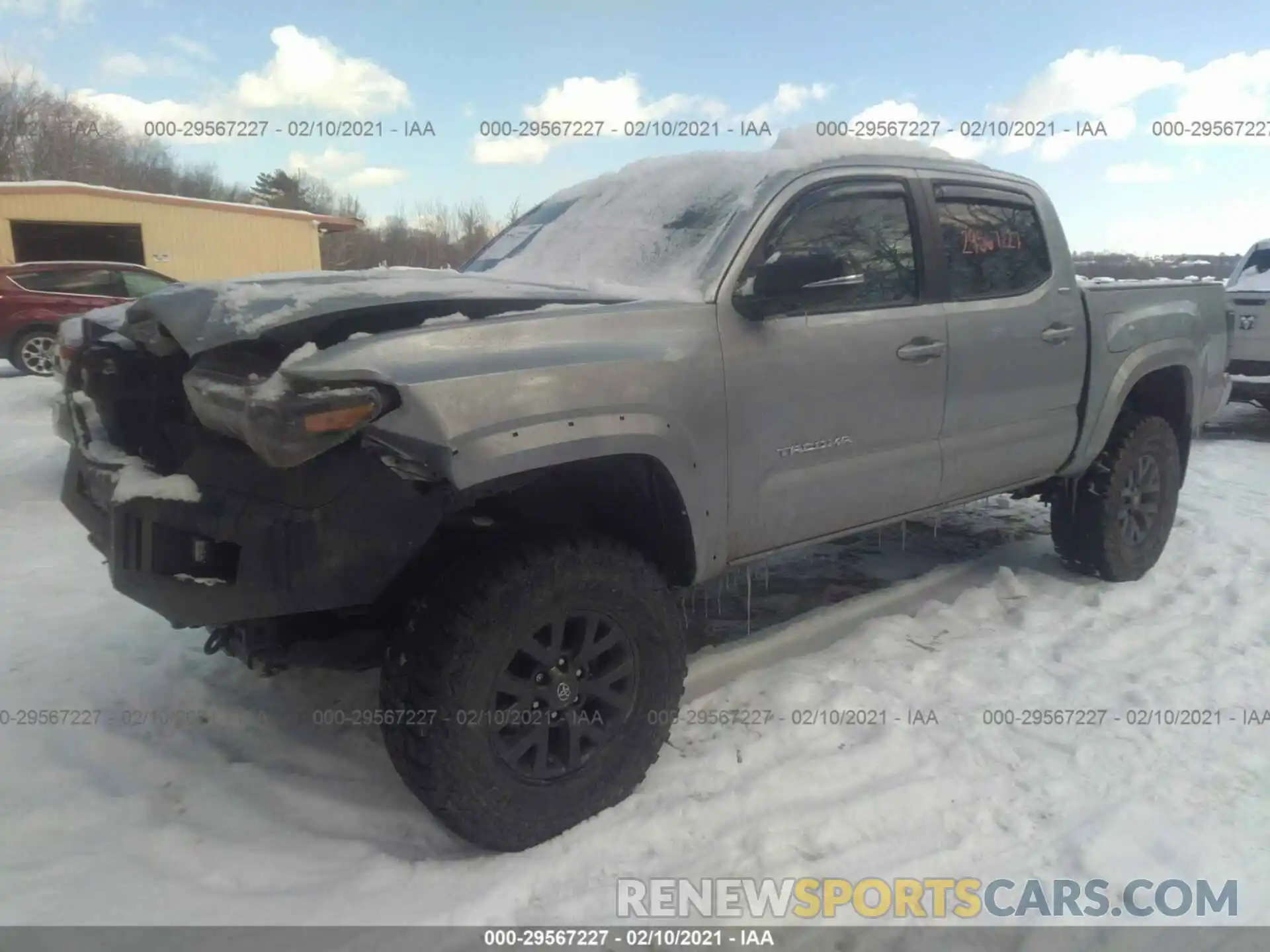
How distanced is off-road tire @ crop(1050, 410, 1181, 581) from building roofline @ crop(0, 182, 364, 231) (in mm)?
21654

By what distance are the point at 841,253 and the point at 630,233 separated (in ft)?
2.55

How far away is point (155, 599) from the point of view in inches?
83.1

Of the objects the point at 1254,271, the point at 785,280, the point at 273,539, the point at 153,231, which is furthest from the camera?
the point at 153,231

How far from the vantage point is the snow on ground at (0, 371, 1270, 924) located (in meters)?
2.21

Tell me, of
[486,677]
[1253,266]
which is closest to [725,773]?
[486,677]

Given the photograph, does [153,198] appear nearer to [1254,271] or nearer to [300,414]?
[1254,271]

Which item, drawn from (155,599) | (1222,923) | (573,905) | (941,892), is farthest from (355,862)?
(1222,923)

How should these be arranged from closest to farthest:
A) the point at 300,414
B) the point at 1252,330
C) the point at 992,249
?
1. the point at 300,414
2. the point at 992,249
3. the point at 1252,330

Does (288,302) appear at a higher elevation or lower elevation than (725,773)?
higher

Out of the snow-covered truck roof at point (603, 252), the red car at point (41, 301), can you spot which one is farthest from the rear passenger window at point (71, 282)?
the snow-covered truck roof at point (603, 252)

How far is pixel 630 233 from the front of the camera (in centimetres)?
327

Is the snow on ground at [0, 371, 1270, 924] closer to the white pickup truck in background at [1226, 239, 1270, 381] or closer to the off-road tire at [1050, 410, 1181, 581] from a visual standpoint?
the off-road tire at [1050, 410, 1181, 581]

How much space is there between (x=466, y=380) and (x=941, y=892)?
68.9 inches

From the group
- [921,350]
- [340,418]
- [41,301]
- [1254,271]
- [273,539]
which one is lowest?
[273,539]
